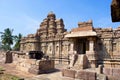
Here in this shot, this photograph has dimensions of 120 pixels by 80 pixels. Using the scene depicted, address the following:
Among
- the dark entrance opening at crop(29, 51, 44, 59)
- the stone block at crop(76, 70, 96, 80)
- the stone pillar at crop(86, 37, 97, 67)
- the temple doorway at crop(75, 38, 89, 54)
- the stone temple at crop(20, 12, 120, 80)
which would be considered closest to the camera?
the stone block at crop(76, 70, 96, 80)

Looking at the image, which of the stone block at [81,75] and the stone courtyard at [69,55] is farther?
the stone courtyard at [69,55]

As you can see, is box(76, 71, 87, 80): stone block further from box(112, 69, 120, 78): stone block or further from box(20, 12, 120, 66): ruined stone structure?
box(20, 12, 120, 66): ruined stone structure

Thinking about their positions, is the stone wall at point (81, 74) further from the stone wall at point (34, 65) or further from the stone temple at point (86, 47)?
the stone wall at point (34, 65)

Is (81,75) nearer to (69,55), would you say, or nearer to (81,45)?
(69,55)

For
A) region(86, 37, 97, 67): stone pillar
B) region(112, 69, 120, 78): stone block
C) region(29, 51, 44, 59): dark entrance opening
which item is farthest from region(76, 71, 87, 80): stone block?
region(86, 37, 97, 67): stone pillar

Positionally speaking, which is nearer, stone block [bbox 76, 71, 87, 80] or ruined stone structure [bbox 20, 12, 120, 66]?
stone block [bbox 76, 71, 87, 80]

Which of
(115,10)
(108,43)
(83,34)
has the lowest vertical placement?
(115,10)

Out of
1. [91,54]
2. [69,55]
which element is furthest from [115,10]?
[69,55]

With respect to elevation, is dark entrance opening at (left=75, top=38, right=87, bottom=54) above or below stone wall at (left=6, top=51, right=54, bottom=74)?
above

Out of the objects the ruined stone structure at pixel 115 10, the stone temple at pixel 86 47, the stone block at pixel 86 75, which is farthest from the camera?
the stone temple at pixel 86 47

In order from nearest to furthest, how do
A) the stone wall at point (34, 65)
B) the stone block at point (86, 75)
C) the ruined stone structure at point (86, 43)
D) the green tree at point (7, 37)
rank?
the stone block at point (86, 75)
the stone wall at point (34, 65)
the ruined stone structure at point (86, 43)
the green tree at point (7, 37)

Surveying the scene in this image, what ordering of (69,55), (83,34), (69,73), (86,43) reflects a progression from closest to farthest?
1. (69,73)
2. (83,34)
3. (86,43)
4. (69,55)

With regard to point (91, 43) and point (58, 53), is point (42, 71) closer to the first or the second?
point (91, 43)

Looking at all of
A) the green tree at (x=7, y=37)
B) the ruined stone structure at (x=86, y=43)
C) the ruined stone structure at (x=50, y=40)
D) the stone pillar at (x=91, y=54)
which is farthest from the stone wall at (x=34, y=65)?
the green tree at (x=7, y=37)
